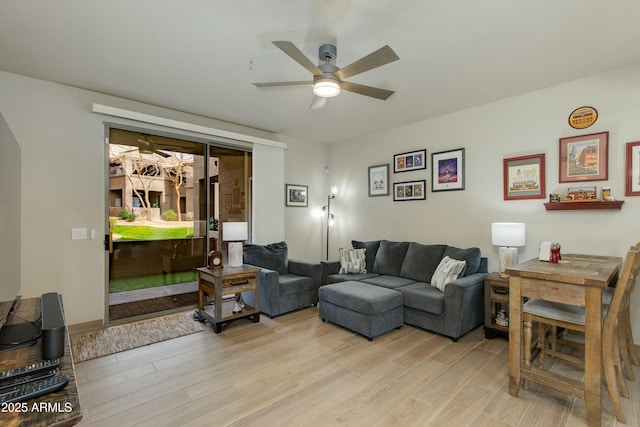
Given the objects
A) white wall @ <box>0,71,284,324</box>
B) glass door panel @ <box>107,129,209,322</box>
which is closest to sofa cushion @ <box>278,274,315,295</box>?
glass door panel @ <box>107,129,209,322</box>

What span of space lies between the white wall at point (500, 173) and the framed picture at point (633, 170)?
48mm

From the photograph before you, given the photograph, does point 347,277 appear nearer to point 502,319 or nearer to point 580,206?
point 502,319

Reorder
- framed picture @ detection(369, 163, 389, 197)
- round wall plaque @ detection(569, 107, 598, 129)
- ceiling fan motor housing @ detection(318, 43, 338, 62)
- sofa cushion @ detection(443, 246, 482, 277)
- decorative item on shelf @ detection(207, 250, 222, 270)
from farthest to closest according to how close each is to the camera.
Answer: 1. framed picture @ detection(369, 163, 389, 197)
2. decorative item on shelf @ detection(207, 250, 222, 270)
3. sofa cushion @ detection(443, 246, 482, 277)
4. round wall plaque @ detection(569, 107, 598, 129)
5. ceiling fan motor housing @ detection(318, 43, 338, 62)

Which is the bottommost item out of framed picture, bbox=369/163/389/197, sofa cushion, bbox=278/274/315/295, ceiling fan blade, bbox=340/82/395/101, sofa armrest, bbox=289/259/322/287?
sofa cushion, bbox=278/274/315/295

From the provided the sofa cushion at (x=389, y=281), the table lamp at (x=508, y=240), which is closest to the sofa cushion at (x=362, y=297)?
the sofa cushion at (x=389, y=281)

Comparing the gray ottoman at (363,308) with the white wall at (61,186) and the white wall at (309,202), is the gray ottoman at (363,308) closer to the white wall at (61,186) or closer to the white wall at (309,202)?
the white wall at (309,202)

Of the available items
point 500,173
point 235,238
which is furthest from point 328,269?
point 500,173

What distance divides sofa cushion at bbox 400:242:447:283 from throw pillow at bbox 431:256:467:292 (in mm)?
276

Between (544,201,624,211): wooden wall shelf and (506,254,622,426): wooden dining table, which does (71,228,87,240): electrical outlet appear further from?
(544,201,624,211): wooden wall shelf

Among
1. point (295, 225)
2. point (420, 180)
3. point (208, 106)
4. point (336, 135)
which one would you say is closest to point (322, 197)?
point (295, 225)

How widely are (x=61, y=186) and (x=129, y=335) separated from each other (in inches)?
69.3

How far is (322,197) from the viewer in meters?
5.76

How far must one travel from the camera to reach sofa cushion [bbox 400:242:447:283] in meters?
3.78

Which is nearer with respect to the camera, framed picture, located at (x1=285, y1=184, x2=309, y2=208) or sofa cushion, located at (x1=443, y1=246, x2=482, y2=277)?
sofa cushion, located at (x1=443, y1=246, x2=482, y2=277)
